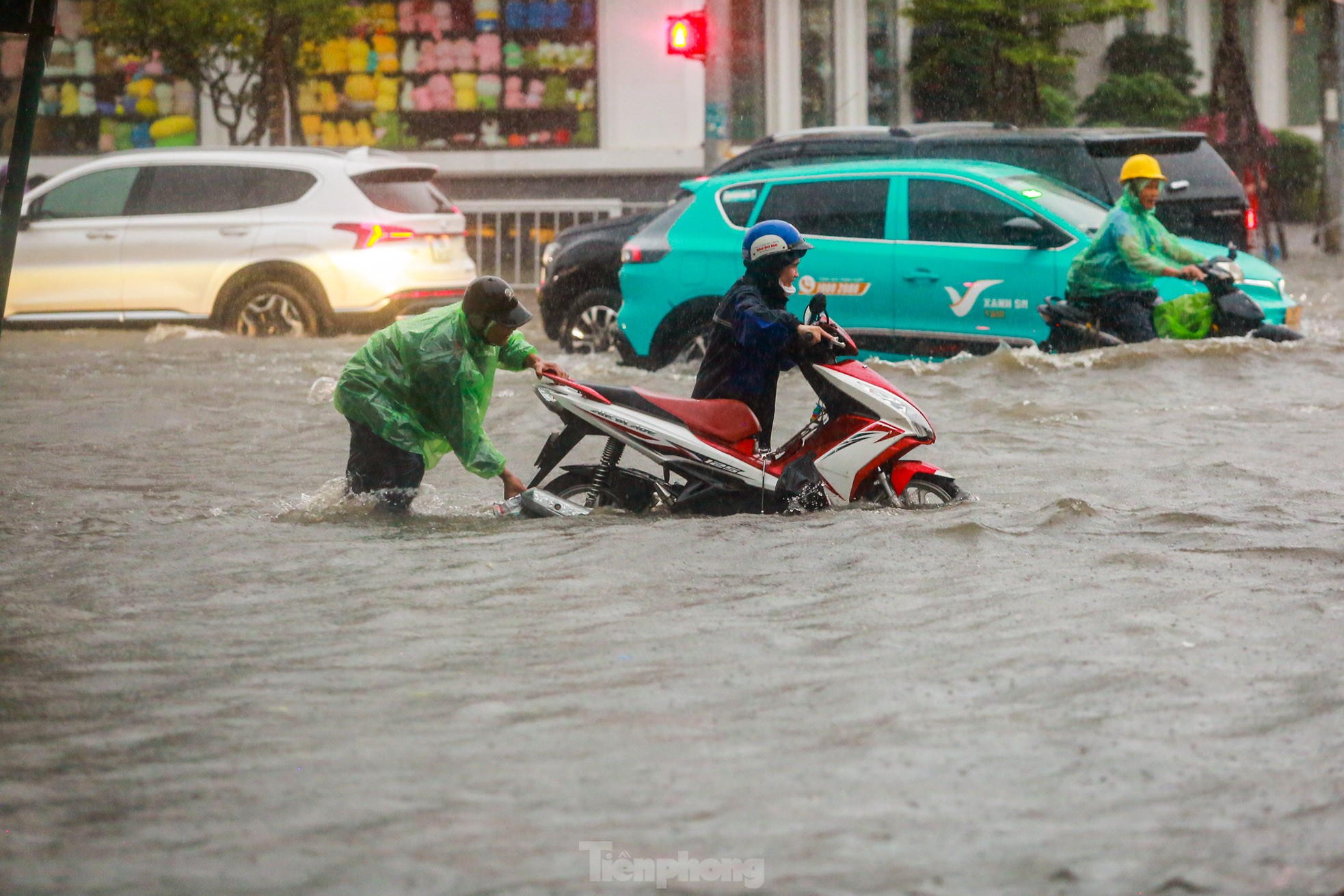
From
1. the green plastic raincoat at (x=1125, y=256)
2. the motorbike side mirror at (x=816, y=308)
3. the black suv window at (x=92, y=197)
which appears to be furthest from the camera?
the black suv window at (x=92, y=197)

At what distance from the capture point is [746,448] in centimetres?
736

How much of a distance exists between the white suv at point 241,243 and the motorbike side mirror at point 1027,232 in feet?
18.1

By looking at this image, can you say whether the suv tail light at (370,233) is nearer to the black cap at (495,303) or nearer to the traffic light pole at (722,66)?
the black cap at (495,303)

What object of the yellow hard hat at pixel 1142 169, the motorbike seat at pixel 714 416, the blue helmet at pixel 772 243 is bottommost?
the motorbike seat at pixel 714 416

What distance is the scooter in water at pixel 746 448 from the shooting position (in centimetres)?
717

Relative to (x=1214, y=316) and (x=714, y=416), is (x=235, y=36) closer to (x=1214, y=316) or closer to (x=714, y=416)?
(x=1214, y=316)

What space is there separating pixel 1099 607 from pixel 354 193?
1022cm

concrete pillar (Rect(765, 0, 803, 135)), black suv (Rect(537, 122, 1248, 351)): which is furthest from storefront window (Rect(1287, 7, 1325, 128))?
black suv (Rect(537, 122, 1248, 351))

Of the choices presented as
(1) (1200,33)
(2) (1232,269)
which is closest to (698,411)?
(2) (1232,269)

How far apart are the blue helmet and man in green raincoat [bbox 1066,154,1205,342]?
161 inches

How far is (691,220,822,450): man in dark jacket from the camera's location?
23.8 feet

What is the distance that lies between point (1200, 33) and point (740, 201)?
23.3 m

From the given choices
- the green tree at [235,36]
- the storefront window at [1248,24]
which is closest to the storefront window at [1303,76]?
the storefront window at [1248,24]

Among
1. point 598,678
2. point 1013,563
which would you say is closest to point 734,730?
point 598,678
